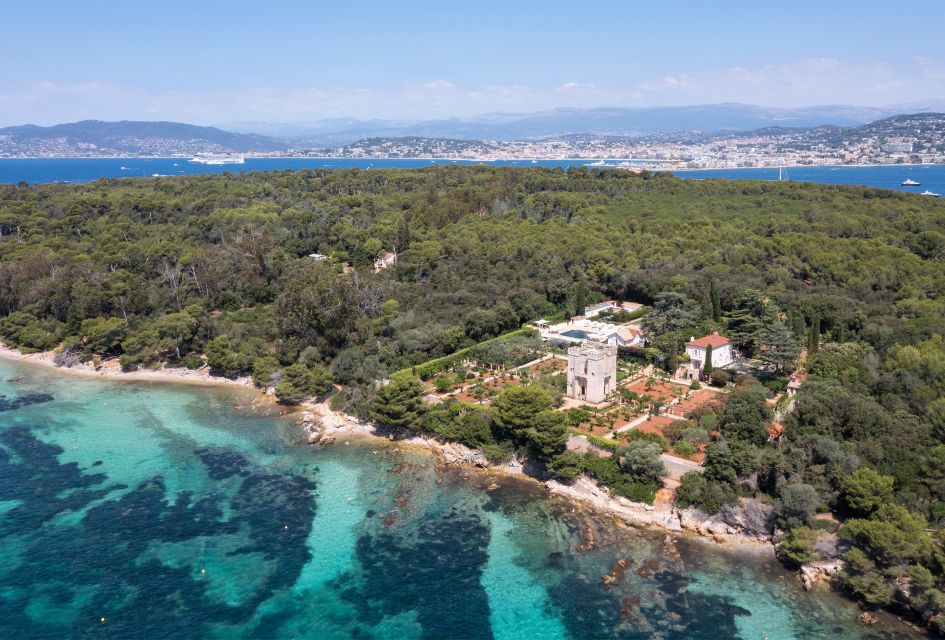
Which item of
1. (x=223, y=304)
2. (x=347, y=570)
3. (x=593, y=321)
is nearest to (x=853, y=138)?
(x=593, y=321)

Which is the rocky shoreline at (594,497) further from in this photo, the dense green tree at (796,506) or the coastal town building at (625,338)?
the coastal town building at (625,338)

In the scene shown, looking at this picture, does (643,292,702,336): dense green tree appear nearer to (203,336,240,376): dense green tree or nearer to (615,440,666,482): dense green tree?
(615,440,666,482): dense green tree

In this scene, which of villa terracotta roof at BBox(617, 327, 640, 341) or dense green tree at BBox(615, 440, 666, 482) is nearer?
dense green tree at BBox(615, 440, 666, 482)

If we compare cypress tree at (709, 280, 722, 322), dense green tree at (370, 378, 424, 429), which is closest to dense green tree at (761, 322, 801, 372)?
cypress tree at (709, 280, 722, 322)

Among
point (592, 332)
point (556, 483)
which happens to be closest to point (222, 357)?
point (592, 332)

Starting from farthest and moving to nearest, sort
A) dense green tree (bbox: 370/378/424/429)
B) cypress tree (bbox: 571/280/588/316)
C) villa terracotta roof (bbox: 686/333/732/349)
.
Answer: cypress tree (bbox: 571/280/588/316) → villa terracotta roof (bbox: 686/333/732/349) → dense green tree (bbox: 370/378/424/429)

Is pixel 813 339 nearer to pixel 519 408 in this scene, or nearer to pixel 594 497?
pixel 594 497

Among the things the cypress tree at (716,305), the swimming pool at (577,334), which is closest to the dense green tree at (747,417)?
the swimming pool at (577,334)
